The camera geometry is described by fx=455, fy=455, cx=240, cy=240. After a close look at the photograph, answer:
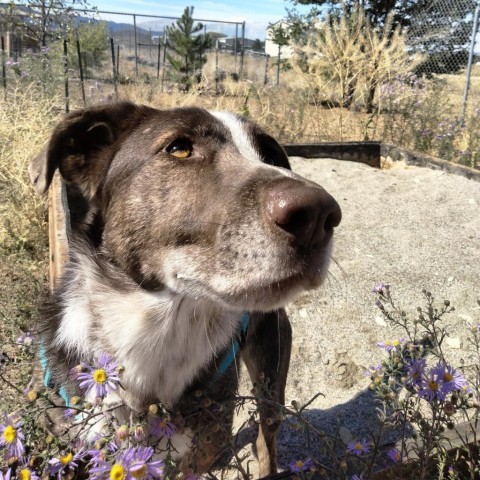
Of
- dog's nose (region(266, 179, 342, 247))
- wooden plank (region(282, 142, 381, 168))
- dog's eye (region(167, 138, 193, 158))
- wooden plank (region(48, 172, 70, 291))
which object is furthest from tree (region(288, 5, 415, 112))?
dog's nose (region(266, 179, 342, 247))

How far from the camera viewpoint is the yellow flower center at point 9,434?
1.13 meters

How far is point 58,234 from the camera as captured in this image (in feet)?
10.1

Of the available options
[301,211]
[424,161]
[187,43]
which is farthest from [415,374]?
[187,43]

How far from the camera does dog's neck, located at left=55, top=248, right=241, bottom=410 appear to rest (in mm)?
1999

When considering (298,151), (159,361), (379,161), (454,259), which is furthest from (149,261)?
(379,161)

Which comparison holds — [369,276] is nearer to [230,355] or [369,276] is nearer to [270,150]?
[270,150]

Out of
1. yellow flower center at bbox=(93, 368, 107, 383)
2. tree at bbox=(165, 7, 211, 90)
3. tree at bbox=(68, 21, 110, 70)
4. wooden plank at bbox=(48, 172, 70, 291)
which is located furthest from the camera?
tree at bbox=(68, 21, 110, 70)

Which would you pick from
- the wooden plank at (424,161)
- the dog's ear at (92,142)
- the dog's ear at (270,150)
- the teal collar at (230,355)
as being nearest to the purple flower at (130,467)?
the teal collar at (230,355)

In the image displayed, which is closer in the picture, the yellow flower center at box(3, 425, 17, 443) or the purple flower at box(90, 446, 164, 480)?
the purple flower at box(90, 446, 164, 480)

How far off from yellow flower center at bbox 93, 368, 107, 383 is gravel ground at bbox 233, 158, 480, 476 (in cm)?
130

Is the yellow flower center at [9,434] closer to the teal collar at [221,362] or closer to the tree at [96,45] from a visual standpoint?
the teal collar at [221,362]

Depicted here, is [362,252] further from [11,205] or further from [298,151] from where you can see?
[11,205]

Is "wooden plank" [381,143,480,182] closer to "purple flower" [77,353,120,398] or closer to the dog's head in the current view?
the dog's head

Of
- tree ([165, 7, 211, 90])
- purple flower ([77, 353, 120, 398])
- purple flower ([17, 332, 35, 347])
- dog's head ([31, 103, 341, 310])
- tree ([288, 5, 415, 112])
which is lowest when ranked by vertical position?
purple flower ([17, 332, 35, 347])
